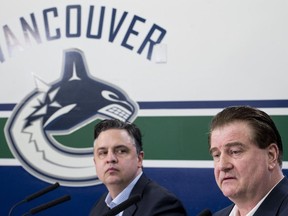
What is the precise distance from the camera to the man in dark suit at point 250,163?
1.12 meters

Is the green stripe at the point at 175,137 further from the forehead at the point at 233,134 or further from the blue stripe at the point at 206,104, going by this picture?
the forehead at the point at 233,134

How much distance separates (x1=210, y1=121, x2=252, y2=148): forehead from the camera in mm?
1138

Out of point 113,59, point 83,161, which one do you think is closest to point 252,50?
point 113,59

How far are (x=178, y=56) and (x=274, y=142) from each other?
87cm

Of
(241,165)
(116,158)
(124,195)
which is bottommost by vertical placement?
(124,195)

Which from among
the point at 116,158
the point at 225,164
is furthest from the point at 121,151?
the point at 225,164

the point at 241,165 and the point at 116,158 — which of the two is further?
the point at 116,158

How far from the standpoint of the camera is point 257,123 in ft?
3.76

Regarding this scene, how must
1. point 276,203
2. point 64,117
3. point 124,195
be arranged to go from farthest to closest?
point 64,117
point 124,195
point 276,203

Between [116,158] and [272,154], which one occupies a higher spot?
[272,154]

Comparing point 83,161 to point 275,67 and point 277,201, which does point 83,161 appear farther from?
point 277,201

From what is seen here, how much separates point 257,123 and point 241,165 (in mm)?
102

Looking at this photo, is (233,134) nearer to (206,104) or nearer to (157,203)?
(157,203)

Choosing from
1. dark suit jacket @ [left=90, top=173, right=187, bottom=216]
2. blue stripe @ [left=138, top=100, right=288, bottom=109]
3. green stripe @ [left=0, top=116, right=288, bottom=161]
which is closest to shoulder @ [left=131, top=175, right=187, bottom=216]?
dark suit jacket @ [left=90, top=173, right=187, bottom=216]
